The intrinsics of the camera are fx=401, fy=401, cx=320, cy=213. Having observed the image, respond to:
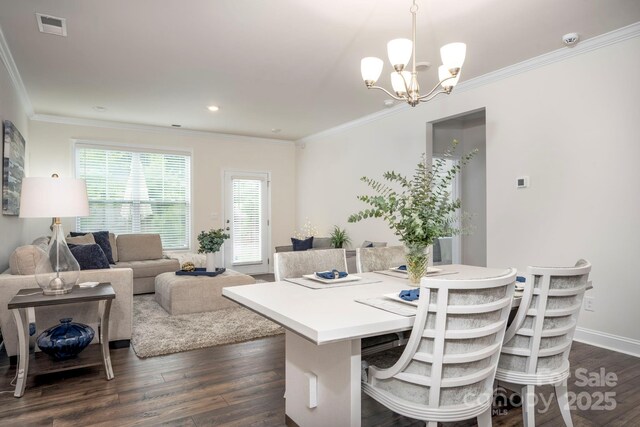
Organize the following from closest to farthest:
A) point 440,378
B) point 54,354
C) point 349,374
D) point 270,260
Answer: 1. point 440,378
2. point 349,374
3. point 54,354
4. point 270,260

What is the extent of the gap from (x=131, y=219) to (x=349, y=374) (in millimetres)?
6047

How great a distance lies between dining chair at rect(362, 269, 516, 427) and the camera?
1404 mm

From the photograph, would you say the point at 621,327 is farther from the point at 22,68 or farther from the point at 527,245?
the point at 22,68

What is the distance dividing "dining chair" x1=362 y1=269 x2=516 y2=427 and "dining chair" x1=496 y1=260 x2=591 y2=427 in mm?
324

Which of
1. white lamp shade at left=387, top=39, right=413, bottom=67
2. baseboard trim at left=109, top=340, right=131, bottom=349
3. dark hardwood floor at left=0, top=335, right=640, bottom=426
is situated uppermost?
white lamp shade at left=387, top=39, right=413, bottom=67

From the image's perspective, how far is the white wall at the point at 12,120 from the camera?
12.1ft

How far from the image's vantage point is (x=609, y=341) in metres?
3.34

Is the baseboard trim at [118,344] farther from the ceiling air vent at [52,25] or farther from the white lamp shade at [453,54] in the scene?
the white lamp shade at [453,54]

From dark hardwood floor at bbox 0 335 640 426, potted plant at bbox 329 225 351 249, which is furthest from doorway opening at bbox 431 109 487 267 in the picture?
dark hardwood floor at bbox 0 335 640 426

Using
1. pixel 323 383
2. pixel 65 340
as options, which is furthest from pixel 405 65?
pixel 65 340

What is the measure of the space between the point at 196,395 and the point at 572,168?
3562mm

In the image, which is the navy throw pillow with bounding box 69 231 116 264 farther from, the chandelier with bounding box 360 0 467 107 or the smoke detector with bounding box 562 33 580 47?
the smoke detector with bounding box 562 33 580 47

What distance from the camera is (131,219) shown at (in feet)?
22.0

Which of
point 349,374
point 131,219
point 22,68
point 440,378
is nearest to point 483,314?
point 440,378
